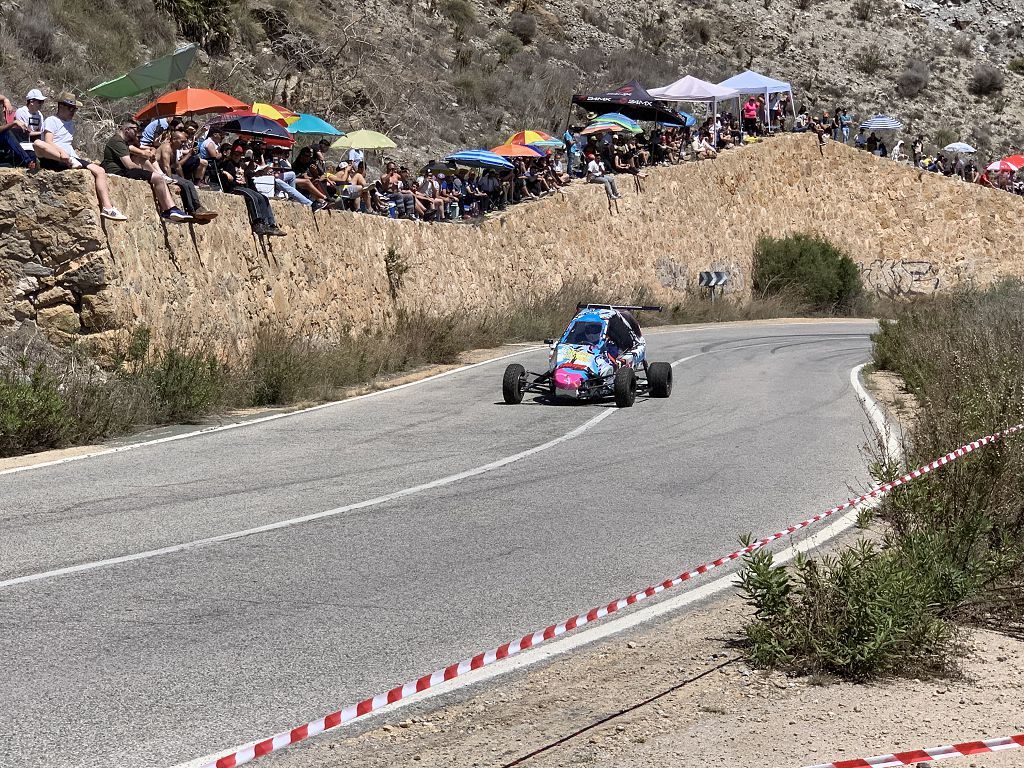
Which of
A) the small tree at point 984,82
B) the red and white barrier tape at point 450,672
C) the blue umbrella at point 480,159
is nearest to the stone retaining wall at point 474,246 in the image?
the blue umbrella at point 480,159

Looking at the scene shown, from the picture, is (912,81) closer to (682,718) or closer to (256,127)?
(256,127)

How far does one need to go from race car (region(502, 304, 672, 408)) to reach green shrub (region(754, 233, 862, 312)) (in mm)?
31774

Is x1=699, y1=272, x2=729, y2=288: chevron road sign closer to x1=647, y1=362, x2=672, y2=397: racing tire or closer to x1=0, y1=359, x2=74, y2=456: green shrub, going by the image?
x1=647, y1=362, x2=672, y2=397: racing tire

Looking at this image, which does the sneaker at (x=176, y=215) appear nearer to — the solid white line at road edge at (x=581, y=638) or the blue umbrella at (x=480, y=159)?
the solid white line at road edge at (x=581, y=638)

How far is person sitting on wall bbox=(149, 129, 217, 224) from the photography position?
19047mm

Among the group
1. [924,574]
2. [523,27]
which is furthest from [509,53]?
[924,574]

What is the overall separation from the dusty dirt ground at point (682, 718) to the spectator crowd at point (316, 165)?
486 inches

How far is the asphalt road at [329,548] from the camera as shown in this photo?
→ 6090mm

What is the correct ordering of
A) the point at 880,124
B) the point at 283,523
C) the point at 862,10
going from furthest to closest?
the point at 862,10 → the point at 880,124 → the point at 283,523

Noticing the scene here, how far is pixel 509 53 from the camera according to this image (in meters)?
60.4

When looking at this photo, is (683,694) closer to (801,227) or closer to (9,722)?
(9,722)

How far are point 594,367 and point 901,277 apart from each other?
133 ft

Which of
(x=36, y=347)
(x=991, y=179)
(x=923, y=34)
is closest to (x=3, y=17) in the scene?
(x=36, y=347)

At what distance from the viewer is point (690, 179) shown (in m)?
47.3
